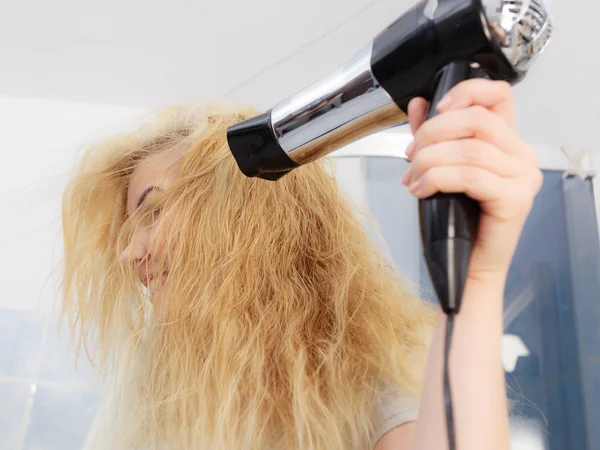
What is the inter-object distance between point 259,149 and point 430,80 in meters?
0.19

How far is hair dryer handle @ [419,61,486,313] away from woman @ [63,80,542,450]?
13.1 inches

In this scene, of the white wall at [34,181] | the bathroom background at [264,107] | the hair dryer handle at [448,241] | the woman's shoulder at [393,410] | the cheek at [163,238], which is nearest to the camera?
the hair dryer handle at [448,241]

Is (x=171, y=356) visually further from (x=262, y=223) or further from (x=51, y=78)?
(x=51, y=78)

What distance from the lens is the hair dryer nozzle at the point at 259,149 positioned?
0.54 metres

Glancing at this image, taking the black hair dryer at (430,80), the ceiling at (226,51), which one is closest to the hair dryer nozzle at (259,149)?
the black hair dryer at (430,80)

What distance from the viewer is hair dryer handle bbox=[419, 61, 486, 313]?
0.36 m

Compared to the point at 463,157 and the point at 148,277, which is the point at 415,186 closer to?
the point at 463,157

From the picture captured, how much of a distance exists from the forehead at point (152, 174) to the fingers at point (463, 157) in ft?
1.83

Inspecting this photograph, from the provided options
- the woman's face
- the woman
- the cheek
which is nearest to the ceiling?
the woman

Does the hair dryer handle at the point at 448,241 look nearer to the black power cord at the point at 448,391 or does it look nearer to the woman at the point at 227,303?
the black power cord at the point at 448,391

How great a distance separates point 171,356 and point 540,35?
61 centimetres

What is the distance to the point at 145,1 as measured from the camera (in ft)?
4.12

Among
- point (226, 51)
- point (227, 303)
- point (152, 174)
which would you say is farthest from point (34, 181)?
point (227, 303)

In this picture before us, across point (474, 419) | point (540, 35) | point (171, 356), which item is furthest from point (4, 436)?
point (540, 35)
